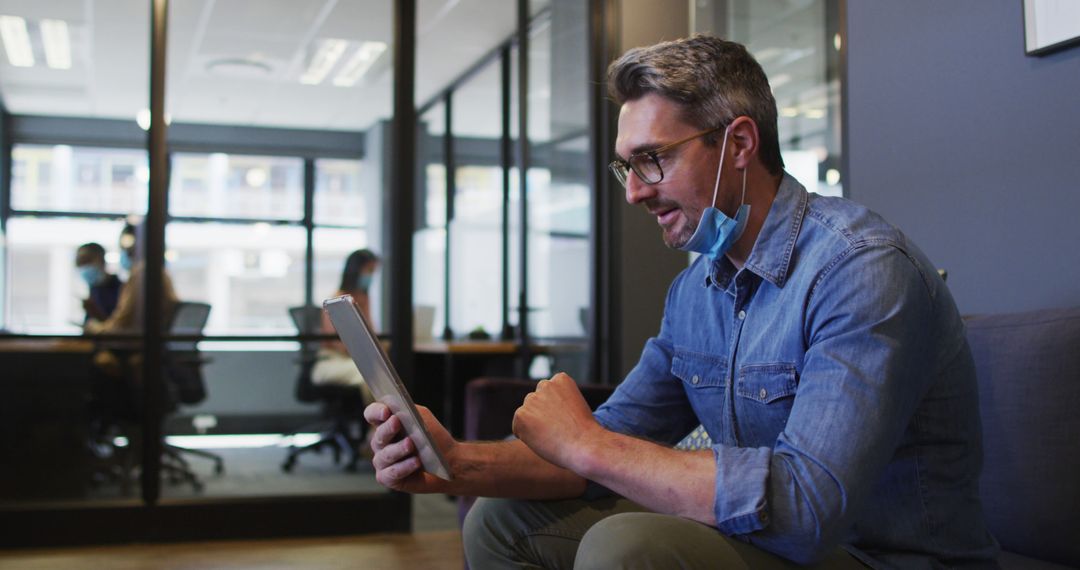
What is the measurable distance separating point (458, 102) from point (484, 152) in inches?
15.4

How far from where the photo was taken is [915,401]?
4.11 ft

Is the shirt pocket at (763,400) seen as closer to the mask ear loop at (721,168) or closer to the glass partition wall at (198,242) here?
the mask ear loop at (721,168)

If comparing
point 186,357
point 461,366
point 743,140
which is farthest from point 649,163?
point 461,366

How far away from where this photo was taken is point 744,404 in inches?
57.3

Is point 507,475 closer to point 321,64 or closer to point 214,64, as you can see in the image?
point 214,64

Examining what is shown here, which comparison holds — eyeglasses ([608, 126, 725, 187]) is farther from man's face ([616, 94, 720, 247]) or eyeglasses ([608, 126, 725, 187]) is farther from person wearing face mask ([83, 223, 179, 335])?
person wearing face mask ([83, 223, 179, 335])

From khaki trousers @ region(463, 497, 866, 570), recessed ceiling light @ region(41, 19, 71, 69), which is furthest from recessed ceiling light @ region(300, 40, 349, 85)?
khaki trousers @ region(463, 497, 866, 570)

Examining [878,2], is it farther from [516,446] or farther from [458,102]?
[458,102]

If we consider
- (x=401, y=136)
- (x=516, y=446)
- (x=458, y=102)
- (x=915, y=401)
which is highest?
(x=458, y=102)

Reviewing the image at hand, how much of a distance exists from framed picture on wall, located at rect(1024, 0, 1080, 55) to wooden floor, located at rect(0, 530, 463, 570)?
8.44 feet

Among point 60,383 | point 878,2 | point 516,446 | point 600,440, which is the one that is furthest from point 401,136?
point 600,440

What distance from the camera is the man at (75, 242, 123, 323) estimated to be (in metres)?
4.00

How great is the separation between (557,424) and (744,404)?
298 mm

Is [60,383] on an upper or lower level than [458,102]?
lower
